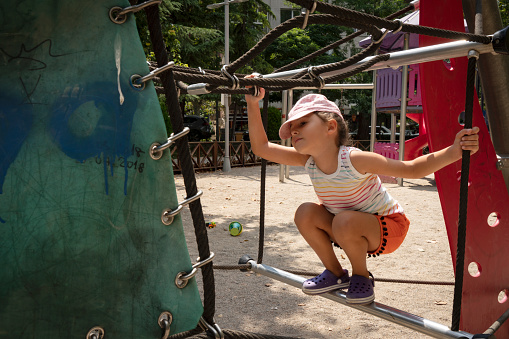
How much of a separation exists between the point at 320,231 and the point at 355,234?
0.28 m

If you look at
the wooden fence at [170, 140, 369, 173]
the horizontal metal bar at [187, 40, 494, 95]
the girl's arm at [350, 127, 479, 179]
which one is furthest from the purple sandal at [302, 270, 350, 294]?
the wooden fence at [170, 140, 369, 173]

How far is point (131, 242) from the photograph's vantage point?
3.56ft

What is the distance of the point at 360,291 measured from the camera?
6.97 ft

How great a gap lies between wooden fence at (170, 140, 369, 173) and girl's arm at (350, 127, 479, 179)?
35.1 feet

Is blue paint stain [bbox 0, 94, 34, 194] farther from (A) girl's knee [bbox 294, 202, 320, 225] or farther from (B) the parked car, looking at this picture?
(B) the parked car

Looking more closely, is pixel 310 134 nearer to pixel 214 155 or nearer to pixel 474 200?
pixel 474 200

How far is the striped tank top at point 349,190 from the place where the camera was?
232 centimetres

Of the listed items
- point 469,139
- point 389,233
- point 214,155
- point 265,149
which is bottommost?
point 214,155

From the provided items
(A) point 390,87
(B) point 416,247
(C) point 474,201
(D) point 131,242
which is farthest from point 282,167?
(D) point 131,242

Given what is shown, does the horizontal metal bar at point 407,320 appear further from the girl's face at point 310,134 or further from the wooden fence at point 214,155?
the wooden fence at point 214,155

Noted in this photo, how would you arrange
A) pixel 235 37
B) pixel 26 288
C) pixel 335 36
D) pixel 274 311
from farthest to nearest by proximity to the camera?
pixel 335 36 → pixel 235 37 → pixel 274 311 → pixel 26 288

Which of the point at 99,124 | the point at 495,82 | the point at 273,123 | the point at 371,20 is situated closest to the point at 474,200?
the point at 495,82

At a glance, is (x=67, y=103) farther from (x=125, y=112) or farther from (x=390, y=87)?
(x=390, y=87)

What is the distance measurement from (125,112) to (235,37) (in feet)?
60.5
